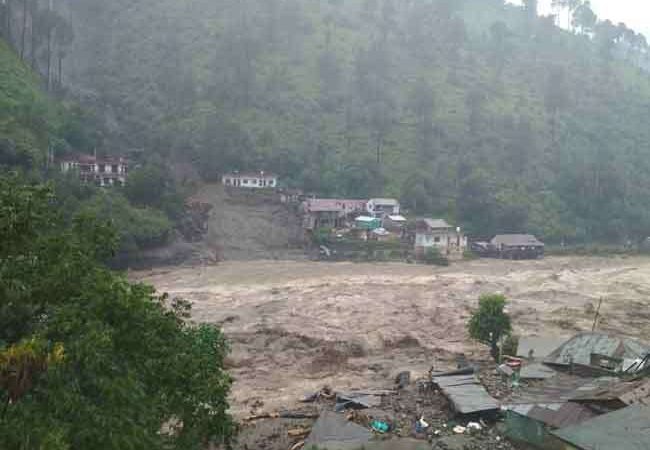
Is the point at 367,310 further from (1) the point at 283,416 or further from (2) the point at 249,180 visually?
(2) the point at 249,180

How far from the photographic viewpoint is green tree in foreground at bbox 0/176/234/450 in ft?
21.2

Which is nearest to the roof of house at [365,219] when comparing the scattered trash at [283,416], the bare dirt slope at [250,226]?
the bare dirt slope at [250,226]

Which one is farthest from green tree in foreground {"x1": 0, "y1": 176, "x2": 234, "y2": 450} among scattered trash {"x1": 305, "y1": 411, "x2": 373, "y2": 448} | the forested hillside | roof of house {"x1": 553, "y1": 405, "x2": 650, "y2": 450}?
the forested hillside

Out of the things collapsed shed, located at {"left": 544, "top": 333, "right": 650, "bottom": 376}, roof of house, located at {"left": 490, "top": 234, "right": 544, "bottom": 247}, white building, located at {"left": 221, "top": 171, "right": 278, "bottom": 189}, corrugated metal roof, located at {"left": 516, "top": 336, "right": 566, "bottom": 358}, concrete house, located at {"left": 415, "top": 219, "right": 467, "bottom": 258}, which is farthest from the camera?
white building, located at {"left": 221, "top": 171, "right": 278, "bottom": 189}

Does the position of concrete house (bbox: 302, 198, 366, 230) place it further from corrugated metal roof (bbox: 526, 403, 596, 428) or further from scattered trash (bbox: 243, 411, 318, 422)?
corrugated metal roof (bbox: 526, 403, 596, 428)

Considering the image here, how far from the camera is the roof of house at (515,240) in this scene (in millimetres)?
51312

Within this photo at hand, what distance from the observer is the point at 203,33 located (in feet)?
292

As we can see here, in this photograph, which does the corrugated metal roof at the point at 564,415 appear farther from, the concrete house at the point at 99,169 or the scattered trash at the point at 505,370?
the concrete house at the point at 99,169

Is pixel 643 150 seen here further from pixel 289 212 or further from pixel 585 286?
pixel 289 212

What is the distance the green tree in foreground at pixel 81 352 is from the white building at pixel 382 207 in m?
45.5

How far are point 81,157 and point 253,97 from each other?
30348 millimetres

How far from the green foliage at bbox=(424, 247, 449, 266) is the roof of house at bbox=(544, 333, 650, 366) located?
28479 mm

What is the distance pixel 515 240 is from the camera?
170ft

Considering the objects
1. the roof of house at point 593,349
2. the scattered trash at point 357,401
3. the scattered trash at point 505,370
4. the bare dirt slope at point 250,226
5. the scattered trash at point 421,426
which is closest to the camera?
the scattered trash at point 421,426
